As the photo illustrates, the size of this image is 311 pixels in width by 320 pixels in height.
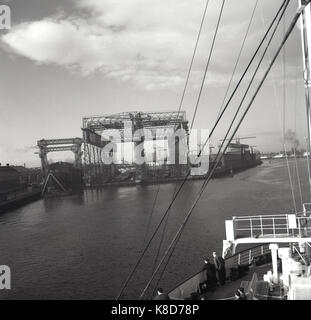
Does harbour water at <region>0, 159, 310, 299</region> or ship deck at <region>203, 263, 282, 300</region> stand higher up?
ship deck at <region>203, 263, 282, 300</region>

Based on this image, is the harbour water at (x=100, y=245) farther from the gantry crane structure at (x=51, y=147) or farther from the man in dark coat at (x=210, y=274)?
the gantry crane structure at (x=51, y=147)

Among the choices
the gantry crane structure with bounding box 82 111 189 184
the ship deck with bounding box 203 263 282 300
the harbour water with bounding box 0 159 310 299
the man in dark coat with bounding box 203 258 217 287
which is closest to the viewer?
the ship deck with bounding box 203 263 282 300

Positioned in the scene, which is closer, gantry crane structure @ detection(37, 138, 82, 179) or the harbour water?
the harbour water

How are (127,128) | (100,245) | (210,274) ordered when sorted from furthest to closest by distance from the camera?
(127,128) → (100,245) → (210,274)

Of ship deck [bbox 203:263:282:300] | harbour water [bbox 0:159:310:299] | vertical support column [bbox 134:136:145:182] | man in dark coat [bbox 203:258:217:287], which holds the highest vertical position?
vertical support column [bbox 134:136:145:182]

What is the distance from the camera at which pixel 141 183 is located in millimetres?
85500

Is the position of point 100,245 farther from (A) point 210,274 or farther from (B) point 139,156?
(B) point 139,156

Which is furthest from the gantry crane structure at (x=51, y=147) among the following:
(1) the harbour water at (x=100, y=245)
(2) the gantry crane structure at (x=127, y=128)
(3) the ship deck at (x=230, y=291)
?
(3) the ship deck at (x=230, y=291)

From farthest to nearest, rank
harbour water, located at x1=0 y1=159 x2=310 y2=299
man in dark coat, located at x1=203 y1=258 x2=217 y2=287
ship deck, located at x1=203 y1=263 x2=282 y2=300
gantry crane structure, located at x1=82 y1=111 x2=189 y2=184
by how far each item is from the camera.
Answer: gantry crane structure, located at x1=82 y1=111 x2=189 y2=184
harbour water, located at x1=0 y1=159 x2=310 y2=299
man in dark coat, located at x1=203 y1=258 x2=217 y2=287
ship deck, located at x1=203 y1=263 x2=282 y2=300

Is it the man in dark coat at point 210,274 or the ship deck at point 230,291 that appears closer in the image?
the ship deck at point 230,291

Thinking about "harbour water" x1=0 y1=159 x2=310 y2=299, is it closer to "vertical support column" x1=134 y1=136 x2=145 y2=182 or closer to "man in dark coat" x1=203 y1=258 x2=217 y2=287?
"man in dark coat" x1=203 y1=258 x2=217 y2=287

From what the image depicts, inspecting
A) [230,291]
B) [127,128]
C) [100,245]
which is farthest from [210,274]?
[127,128]

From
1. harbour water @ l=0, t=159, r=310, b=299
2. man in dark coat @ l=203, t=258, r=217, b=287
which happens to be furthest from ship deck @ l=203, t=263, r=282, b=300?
harbour water @ l=0, t=159, r=310, b=299
